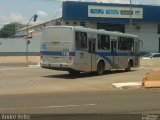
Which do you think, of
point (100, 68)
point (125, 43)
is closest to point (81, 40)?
point (100, 68)

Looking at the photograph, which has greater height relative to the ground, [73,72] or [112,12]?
[112,12]

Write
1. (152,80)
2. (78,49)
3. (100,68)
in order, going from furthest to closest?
1. (100,68)
2. (78,49)
3. (152,80)

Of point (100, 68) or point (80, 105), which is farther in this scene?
point (100, 68)

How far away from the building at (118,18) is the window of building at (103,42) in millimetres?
32345

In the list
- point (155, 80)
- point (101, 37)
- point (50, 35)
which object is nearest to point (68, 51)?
point (50, 35)

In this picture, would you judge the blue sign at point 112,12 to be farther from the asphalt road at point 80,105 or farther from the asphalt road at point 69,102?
the asphalt road at point 80,105

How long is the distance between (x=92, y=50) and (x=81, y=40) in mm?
1465

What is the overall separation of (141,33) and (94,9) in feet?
29.8

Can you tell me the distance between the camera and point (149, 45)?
234 feet

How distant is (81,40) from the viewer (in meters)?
27.5

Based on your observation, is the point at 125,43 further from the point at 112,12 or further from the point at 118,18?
the point at 118,18

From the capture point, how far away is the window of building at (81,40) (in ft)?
88.8

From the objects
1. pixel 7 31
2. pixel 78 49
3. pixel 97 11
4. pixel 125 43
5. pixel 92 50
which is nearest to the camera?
pixel 78 49

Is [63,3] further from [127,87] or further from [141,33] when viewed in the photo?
[127,87]
